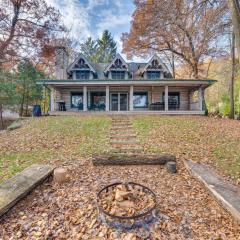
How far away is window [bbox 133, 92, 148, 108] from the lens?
1903cm

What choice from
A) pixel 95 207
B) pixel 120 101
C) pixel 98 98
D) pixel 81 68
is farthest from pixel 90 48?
pixel 95 207

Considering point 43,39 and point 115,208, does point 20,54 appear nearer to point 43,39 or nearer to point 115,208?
point 43,39

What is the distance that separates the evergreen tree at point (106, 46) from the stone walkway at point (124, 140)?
3155 centimetres

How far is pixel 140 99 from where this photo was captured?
19.1 metres

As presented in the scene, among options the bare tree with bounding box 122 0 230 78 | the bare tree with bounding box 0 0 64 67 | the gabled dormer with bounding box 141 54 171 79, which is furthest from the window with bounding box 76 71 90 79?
the bare tree with bounding box 122 0 230 78

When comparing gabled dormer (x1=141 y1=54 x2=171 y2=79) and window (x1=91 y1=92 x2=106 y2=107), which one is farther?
window (x1=91 y1=92 x2=106 y2=107)

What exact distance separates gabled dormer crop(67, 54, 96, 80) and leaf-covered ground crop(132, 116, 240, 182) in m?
9.80

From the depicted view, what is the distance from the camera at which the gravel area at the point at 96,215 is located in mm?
2736

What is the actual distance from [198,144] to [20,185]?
18.9ft

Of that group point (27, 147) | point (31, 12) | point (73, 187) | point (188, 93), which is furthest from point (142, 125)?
point (31, 12)

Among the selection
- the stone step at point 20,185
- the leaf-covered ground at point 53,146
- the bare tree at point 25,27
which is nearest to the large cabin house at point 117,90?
the bare tree at point 25,27

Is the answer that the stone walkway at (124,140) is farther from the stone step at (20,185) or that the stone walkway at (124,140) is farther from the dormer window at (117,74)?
the dormer window at (117,74)

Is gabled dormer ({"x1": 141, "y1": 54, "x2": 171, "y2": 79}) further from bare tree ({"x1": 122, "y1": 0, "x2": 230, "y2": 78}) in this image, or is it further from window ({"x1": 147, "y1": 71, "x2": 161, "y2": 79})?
bare tree ({"x1": 122, "y1": 0, "x2": 230, "y2": 78})

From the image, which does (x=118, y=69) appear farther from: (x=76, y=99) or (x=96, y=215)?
(x=96, y=215)
